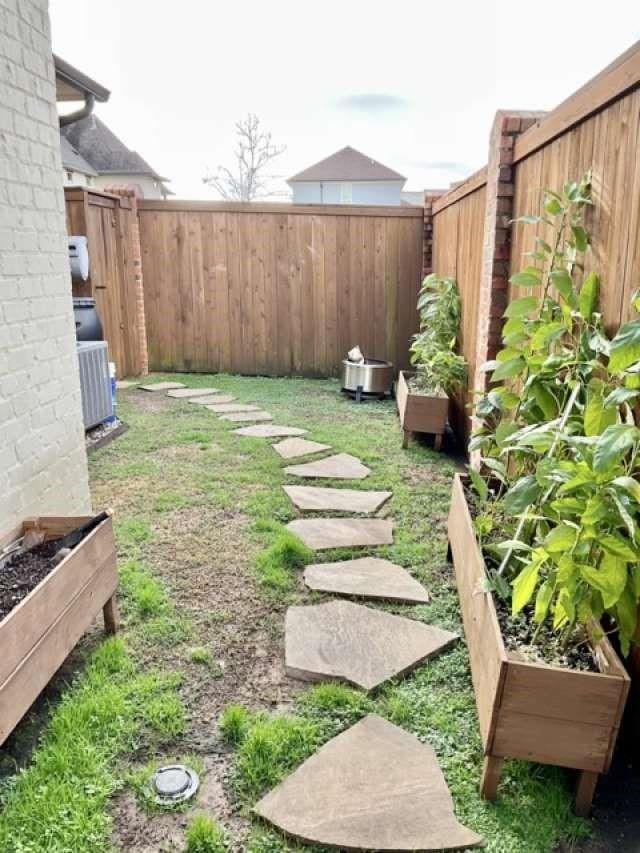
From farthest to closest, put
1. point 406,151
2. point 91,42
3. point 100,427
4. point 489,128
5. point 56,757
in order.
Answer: point 406,151 → point 91,42 → point 100,427 → point 489,128 → point 56,757

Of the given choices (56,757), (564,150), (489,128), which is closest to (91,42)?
(489,128)

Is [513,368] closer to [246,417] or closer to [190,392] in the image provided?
[246,417]

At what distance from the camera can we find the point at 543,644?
162 centimetres

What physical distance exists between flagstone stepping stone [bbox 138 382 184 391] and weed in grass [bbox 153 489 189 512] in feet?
9.39

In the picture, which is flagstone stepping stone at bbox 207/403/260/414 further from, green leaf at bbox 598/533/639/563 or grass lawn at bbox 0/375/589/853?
green leaf at bbox 598/533/639/563

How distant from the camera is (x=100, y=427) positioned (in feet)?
14.9

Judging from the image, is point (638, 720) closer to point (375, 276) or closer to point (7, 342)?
point (7, 342)

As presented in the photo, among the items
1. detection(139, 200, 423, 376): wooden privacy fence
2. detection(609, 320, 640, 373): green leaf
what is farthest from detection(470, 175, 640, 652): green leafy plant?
detection(139, 200, 423, 376): wooden privacy fence

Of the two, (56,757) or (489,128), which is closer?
A: (56,757)

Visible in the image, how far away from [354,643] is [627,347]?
1.35 m

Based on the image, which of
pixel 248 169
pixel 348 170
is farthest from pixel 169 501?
pixel 348 170

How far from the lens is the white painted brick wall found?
216cm

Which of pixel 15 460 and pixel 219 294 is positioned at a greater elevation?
pixel 219 294

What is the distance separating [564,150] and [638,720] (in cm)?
186
